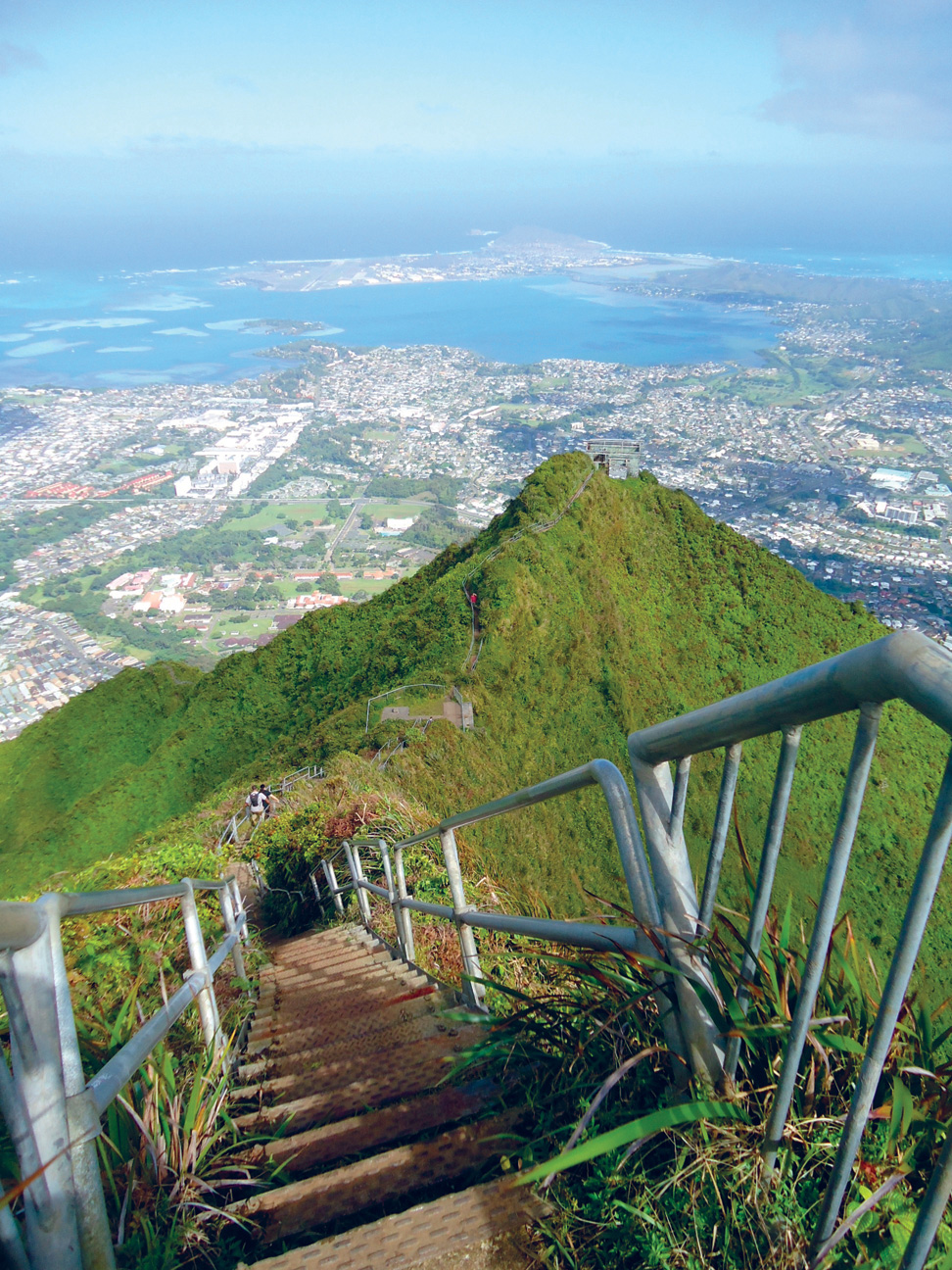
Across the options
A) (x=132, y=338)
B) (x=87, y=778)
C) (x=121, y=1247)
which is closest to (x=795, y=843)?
(x=121, y=1247)

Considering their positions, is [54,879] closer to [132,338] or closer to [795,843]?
[795,843]

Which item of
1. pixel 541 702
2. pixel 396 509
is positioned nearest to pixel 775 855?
pixel 541 702

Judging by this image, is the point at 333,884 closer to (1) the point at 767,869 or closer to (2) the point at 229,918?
(2) the point at 229,918

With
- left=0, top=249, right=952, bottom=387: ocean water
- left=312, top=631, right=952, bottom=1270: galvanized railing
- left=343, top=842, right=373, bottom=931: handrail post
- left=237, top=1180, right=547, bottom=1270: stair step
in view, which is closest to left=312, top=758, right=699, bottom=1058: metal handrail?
left=312, top=631, right=952, bottom=1270: galvanized railing

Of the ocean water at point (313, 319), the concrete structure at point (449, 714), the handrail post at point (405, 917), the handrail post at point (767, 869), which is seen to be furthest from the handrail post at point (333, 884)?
the ocean water at point (313, 319)

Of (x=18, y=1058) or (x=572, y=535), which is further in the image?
(x=572, y=535)

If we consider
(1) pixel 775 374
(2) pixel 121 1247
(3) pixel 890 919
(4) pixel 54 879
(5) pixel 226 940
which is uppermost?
(1) pixel 775 374
